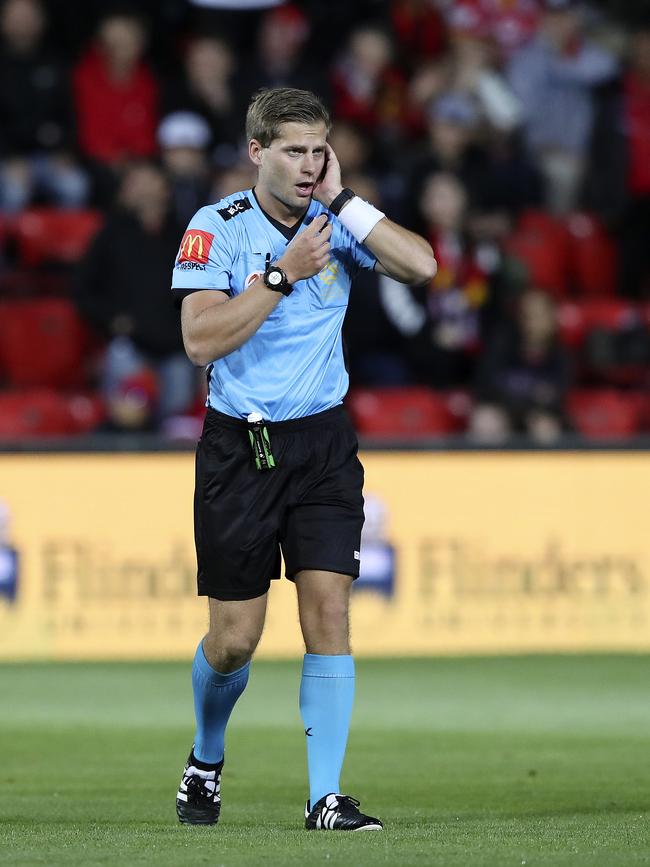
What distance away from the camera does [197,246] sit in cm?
560

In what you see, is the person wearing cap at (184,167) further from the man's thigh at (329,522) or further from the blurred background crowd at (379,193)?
the man's thigh at (329,522)

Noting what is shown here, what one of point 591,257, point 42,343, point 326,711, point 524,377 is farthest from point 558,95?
point 326,711

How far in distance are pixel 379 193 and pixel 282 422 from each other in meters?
7.94

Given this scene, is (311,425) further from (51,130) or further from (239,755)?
(51,130)

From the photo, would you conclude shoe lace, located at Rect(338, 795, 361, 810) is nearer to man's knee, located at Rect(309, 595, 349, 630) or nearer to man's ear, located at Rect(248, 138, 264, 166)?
man's knee, located at Rect(309, 595, 349, 630)

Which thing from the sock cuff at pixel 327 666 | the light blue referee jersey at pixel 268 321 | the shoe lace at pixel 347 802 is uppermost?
the light blue referee jersey at pixel 268 321

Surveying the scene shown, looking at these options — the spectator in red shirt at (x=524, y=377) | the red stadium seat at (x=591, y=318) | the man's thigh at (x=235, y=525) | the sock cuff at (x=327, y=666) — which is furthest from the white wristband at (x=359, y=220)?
the red stadium seat at (x=591, y=318)

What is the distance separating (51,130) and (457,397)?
381cm

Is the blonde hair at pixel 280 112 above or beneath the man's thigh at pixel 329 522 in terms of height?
above

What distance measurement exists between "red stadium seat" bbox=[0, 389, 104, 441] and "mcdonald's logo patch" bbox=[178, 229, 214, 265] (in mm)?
6719

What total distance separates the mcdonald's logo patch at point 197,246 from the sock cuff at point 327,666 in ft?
4.25

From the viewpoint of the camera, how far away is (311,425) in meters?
5.75

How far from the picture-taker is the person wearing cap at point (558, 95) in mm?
14680

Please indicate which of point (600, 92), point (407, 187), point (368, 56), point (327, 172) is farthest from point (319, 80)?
point (327, 172)
